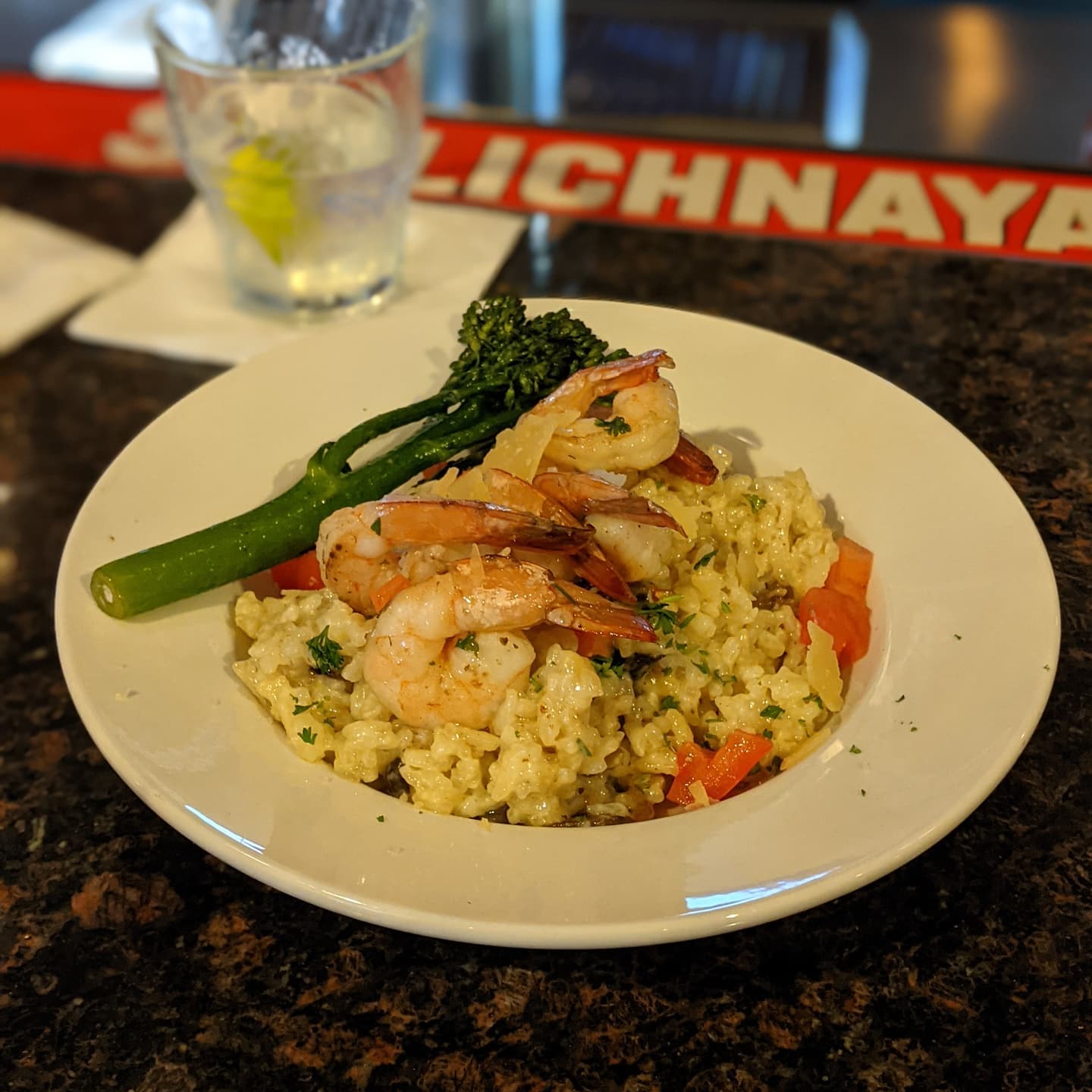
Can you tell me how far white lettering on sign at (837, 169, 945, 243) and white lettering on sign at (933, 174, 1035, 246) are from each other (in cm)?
6

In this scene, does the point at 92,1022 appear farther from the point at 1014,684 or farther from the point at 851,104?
the point at 851,104

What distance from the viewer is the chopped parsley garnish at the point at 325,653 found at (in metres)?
1.54

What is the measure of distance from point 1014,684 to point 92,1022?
1.14 metres

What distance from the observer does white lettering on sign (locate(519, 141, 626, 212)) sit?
300cm

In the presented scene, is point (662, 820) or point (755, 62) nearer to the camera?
point (662, 820)

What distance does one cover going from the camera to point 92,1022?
1360mm

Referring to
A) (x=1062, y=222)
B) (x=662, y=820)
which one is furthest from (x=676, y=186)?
(x=662, y=820)

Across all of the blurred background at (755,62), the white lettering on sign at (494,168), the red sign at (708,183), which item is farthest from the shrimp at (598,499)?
the blurred background at (755,62)

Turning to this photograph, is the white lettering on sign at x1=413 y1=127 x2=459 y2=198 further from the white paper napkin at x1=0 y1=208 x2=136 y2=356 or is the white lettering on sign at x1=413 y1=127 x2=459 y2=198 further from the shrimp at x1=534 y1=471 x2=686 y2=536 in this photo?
the shrimp at x1=534 y1=471 x2=686 y2=536

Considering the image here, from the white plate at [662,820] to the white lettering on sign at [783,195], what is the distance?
39.9 inches

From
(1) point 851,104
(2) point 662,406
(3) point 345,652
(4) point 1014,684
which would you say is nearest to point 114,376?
(3) point 345,652

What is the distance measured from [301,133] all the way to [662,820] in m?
1.77

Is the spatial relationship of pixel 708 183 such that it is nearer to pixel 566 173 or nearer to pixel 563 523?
pixel 566 173

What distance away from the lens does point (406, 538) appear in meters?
1.48
